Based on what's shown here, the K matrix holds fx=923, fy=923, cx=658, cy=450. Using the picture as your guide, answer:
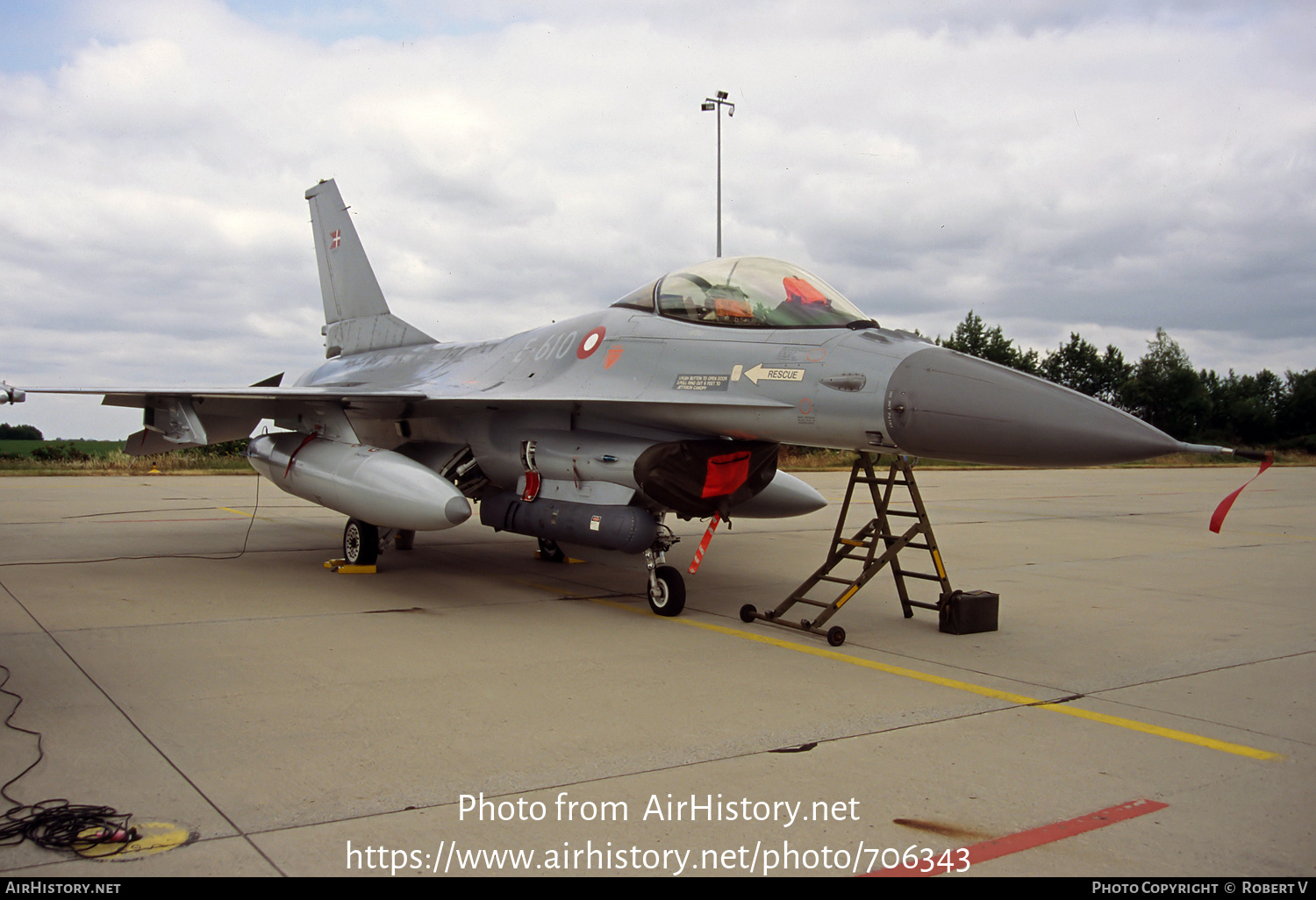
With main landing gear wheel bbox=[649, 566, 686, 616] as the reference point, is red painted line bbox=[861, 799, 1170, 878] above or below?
below

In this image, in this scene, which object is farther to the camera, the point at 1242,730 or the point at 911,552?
the point at 911,552

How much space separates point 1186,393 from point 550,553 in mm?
36704

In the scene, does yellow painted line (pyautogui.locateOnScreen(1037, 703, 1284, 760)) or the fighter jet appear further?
the fighter jet

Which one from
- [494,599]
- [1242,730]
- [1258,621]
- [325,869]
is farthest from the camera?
[494,599]

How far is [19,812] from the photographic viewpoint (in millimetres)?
3125

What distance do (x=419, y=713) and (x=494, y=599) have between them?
3.36 m

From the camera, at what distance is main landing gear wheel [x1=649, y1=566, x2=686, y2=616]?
7043 mm

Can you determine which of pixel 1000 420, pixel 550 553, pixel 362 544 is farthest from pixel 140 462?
pixel 1000 420

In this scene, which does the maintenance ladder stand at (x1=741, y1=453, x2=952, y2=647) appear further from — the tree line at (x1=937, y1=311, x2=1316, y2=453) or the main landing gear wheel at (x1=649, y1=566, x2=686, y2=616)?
Result: the tree line at (x1=937, y1=311, x2=1316, y2=453)

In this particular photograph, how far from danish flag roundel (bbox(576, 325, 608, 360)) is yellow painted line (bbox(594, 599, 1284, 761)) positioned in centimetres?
239

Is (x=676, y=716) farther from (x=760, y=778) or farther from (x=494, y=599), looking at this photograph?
(x=494, y=599)

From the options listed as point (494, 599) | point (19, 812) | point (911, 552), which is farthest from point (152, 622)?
point (911, 552)

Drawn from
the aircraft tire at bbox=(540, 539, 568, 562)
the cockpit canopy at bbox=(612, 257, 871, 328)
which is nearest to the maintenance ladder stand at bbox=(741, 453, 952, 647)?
the cockpit canopy at bbox=(612, 257, 871, 328)

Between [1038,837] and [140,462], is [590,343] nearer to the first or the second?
[1038,837]
